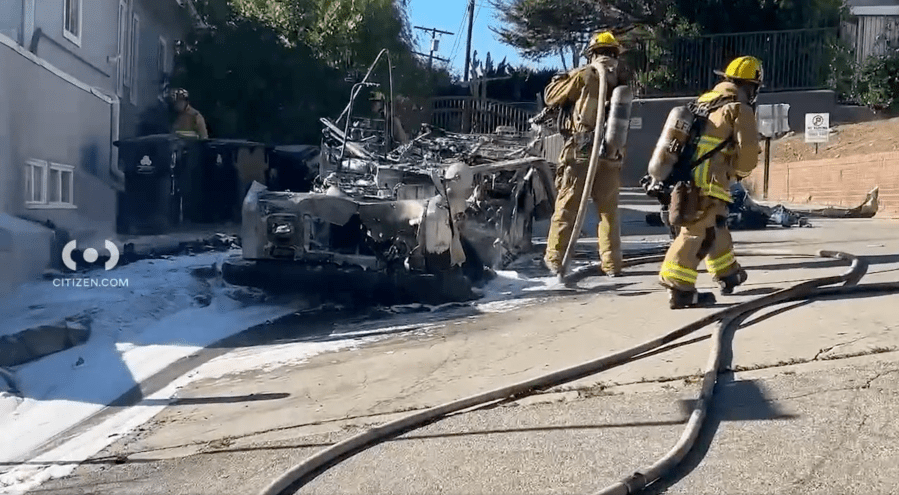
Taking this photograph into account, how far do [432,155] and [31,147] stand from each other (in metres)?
4.18

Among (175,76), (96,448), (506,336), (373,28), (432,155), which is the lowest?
(96,448)

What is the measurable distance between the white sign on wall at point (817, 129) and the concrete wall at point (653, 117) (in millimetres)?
1942

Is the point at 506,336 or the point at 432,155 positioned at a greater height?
the point at 432,155

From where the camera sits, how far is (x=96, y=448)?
5.00 metres

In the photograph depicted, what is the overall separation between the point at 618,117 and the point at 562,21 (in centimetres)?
1903

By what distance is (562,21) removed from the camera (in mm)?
26156

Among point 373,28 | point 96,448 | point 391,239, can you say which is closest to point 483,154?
point 391,239

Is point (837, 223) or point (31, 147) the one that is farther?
point (837, 223)

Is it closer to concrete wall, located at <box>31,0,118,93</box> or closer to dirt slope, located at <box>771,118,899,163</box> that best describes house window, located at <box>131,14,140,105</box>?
concrete wall, located at <box>31,0,118,93</box>

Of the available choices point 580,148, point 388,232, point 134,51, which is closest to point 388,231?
point 388,232

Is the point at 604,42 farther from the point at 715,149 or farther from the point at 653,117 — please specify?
the point at 653,117

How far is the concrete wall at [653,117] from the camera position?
21969 mm

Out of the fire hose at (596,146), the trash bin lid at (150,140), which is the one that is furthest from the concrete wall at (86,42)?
the fire hose at (596,146)

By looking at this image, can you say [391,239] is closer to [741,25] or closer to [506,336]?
[506,336]
